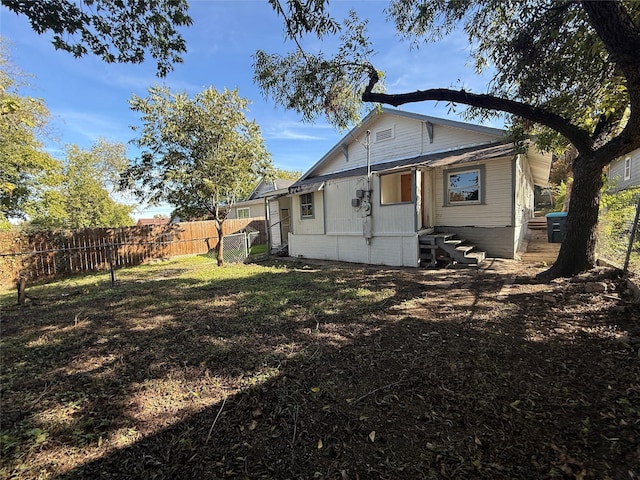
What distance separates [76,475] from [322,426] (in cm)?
151

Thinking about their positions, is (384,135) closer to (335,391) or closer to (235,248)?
(235,248)

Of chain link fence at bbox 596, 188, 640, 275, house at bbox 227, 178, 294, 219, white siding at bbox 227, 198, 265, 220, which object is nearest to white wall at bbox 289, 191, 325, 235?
chain link fence at bbox 596, 188, 640, 275

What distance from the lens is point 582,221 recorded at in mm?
5371

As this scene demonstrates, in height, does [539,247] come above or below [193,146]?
below

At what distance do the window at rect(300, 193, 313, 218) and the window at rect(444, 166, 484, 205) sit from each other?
5.08m

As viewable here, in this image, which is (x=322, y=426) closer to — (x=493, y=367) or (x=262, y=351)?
(x=262, y=351)

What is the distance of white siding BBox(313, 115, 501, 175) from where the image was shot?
9828 mm

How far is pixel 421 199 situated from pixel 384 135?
12.4ft

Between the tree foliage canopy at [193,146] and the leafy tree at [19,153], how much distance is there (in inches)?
141

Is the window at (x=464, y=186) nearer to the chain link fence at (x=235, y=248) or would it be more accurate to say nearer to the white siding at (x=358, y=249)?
the white siding at (x=358, y=249)

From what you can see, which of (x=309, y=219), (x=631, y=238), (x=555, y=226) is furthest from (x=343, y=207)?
(x=555, y=226)

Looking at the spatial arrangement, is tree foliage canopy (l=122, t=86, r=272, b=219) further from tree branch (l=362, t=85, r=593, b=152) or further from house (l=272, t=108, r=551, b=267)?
tree branch (l=362, t=85, r=593, b=152)

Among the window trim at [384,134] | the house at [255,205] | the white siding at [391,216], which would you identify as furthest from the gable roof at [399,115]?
the house at [255,205]

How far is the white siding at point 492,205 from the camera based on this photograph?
828 cm
